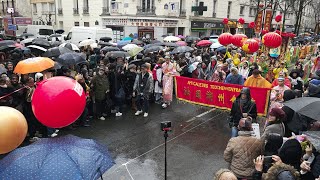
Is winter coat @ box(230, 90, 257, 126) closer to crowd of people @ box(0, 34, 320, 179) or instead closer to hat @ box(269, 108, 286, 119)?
crowd of people @ box(0, 34, 320, 179)

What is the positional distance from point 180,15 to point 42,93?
106 ft

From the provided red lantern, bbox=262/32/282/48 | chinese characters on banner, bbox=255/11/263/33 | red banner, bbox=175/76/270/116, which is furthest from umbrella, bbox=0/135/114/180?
chinese characters on banner, bbox=255/11/263/33

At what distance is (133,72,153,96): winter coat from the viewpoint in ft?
31.7

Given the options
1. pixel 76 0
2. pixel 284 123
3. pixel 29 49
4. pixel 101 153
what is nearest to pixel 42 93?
pixel 101 153

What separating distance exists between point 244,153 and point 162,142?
3802 millimetres

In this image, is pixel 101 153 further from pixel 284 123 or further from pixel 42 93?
pixel 284 123

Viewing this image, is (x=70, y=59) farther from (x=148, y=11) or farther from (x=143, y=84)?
(x=148, y=11)

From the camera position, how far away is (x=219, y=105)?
30.6ft

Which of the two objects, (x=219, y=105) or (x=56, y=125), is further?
(x=219, y=105)

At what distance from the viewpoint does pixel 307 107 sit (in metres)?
4.92

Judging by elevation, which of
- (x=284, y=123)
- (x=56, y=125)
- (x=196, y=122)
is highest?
(x=56, y=125)

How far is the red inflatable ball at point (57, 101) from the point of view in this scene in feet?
12.4

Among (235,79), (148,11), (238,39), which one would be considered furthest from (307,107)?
(148,11)

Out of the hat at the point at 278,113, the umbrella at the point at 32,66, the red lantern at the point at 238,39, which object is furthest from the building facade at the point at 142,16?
the hat at the point at 278,113
